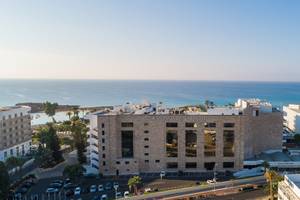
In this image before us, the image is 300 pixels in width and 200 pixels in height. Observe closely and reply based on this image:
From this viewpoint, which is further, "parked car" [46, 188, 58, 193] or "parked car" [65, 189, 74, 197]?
"parked car" [46, 188, 58, 193]

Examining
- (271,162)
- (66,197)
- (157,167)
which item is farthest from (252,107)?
(66,197)

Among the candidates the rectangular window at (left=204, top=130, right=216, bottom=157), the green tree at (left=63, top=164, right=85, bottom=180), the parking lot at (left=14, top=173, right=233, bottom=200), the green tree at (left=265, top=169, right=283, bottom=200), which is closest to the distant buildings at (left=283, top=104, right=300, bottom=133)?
the rectangular window at (left=204, top=130, right=216, bottom=157)

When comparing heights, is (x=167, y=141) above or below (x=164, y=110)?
below

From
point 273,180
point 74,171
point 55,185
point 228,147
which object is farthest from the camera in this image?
point 228,147

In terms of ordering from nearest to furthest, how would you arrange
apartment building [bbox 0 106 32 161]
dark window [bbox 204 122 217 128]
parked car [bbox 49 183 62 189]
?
parked car [bbox 49 183 62 189]
dark window [bbox 204 122 217 128]
apartment building [bbox 0 106 32 161]

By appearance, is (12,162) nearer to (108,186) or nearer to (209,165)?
(108,186)

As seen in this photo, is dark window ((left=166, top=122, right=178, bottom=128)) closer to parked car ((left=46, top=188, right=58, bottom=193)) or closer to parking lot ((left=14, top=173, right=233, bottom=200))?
parking lot ((left=14, top=173, right=233, bottom=200))

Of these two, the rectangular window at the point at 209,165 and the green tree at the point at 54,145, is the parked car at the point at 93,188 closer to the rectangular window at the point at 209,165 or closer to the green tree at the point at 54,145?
the green tree at the point at 54,145

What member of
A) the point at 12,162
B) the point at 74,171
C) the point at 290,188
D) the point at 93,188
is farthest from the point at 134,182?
the point at 12,162
